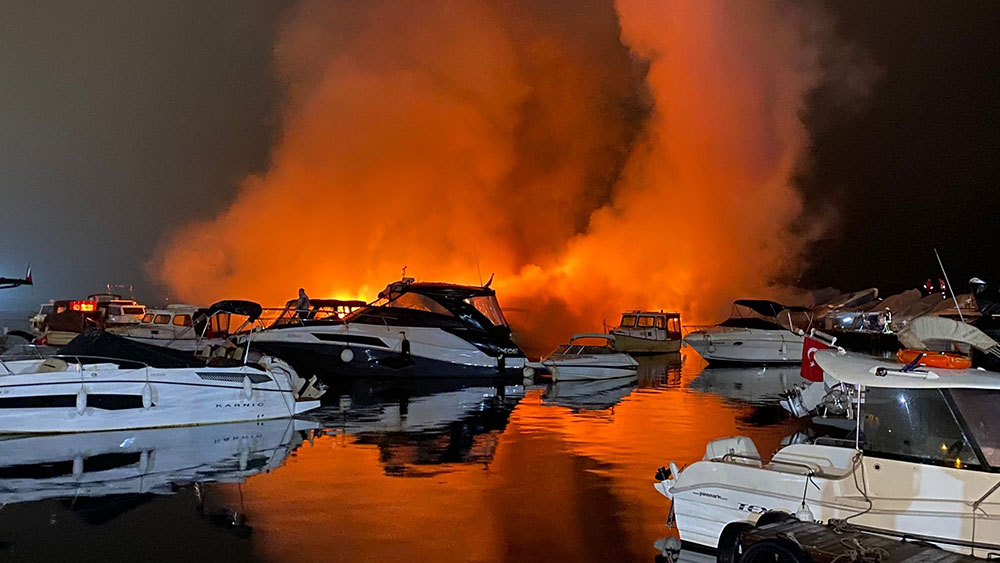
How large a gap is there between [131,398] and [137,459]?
3.18 m

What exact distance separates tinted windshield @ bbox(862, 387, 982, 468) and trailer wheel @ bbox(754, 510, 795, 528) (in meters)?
1.06

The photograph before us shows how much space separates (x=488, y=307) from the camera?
3319 centimetres

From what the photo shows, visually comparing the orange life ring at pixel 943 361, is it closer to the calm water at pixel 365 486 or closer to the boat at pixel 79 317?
the calm water at pixel 365 486

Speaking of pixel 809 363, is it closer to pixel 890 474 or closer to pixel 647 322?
pixel 890 474

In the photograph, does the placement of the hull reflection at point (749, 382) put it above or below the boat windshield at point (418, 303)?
below

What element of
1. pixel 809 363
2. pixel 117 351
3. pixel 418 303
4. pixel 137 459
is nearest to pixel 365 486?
pixel 137 459

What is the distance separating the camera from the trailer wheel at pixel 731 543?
8219 millimetres

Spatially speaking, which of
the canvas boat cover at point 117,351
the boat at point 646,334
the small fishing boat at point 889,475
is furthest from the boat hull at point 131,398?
the boat at point 646,334

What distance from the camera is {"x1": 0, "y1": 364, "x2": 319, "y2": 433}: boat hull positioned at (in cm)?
1581

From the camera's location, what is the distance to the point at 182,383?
17438mm

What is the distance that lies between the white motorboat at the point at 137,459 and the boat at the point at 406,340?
1133 centimetres

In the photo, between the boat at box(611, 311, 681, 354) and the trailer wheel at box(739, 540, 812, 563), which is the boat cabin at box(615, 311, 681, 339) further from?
the trailer wheel at box(739, 540, 812, 563)

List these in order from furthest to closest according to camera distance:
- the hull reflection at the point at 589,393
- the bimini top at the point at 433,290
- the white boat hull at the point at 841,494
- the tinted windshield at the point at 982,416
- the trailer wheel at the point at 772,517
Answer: the bimini top at the point at 433,290
the hull reflection at the point at 589,393
the trailer wheel at the point at 772,517
the tinted windshield at the point at 982,416
the white boat hull at the point at 841,494

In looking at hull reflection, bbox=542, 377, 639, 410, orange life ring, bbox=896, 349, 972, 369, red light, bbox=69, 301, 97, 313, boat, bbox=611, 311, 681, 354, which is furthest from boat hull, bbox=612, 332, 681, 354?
orange life ring, bbox=896, 349, 972, 369
